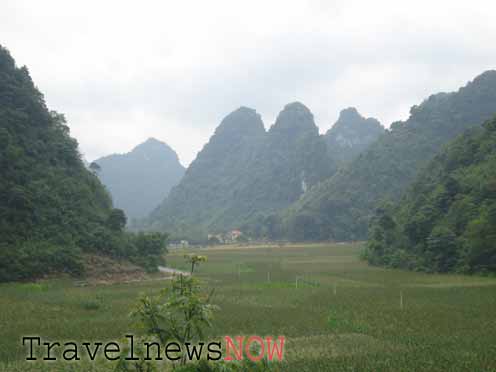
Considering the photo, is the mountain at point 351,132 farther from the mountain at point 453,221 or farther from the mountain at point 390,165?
the mountain at point 453,221

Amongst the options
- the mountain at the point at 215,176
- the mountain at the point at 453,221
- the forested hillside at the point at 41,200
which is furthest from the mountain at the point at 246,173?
the mountain at the point at 453,221

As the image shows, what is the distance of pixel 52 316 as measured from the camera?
1485 cm

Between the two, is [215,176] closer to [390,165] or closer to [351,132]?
[351,132]

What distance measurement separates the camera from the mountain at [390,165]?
2662 inches

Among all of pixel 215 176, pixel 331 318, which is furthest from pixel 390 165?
pixel 215 176

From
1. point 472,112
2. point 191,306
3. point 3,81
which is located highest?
point 472,112

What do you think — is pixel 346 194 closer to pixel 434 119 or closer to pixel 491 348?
pixel 434 119

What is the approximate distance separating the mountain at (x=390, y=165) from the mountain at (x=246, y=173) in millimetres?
17650

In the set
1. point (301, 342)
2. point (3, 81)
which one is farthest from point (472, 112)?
point (301, 342)

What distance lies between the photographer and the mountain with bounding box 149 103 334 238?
4274 inches

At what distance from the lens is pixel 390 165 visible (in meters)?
72.2

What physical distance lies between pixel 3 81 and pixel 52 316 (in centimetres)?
2603

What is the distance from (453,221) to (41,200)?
27.8 m

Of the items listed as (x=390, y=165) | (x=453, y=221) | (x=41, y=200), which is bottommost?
(x=453, y=221)
